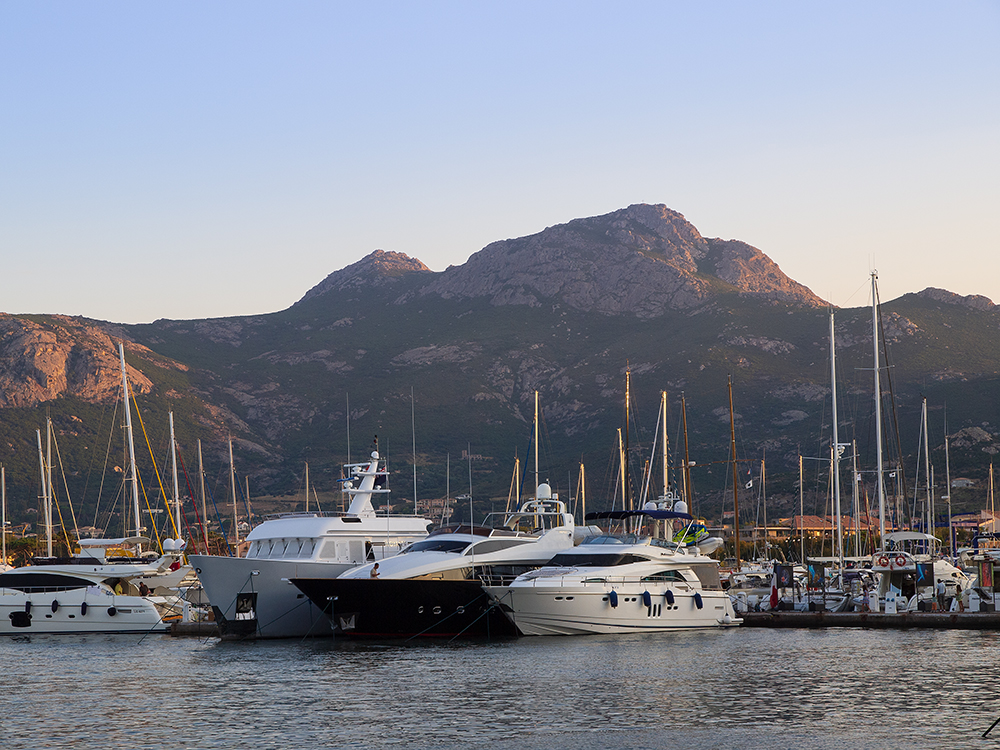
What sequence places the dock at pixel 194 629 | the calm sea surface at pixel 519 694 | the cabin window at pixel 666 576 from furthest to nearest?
1. the dock at pixel 194 629
2. the cabin window at pixel 666 576
3. the calm sea surface at pixel 519 694

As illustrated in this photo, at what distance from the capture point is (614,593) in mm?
40875

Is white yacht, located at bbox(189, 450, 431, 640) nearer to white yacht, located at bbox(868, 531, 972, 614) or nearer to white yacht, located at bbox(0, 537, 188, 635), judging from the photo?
white yacht, located at bbox(0, 537, 188, 635)

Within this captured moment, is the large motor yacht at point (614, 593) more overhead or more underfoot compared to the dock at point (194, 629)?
more overhead

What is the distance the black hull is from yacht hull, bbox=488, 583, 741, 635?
2.35 ft

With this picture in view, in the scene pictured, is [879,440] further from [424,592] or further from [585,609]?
[424,592]

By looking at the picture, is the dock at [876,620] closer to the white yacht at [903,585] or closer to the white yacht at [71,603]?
the white yacht at [903,585]

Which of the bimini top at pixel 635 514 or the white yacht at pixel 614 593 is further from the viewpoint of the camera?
the bimini top at pixel 635 514

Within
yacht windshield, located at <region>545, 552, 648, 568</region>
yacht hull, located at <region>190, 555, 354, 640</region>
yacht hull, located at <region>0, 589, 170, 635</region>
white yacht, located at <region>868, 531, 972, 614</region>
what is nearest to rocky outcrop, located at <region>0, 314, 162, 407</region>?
yacht hull, located at <region>0, 589, 170, 635</region>

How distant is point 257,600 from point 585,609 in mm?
11943

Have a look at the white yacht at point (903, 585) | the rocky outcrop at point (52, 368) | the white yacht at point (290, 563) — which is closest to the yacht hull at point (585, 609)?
the white yacht at point (290, 563)

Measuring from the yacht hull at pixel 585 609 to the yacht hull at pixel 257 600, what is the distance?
23.5 feet

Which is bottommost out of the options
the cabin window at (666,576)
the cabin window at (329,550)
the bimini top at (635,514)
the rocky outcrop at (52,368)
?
the cabin window at (666,576)

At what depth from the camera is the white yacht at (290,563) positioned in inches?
1678

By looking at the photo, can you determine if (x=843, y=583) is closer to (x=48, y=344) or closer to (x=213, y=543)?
(x=213, y=543)
